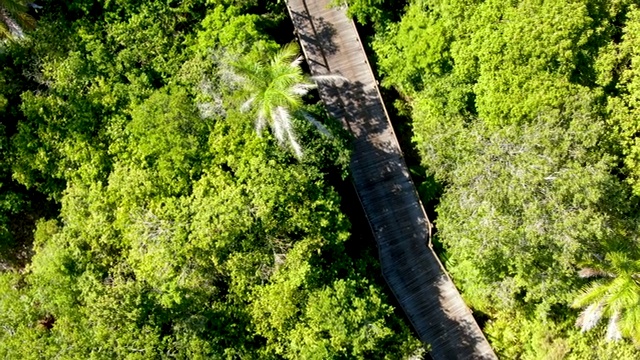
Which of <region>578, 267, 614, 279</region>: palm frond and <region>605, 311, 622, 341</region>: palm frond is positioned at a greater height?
<region>578, 267, 614, 279</region>: palm frond

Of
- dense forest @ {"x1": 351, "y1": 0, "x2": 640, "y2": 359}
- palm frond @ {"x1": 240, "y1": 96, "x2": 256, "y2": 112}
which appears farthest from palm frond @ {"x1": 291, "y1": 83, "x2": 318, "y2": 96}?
dense forest @ {"x1": 351, "y1": 0, "x2": 640, "y2": 359}

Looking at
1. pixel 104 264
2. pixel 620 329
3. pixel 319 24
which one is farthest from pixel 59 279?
pixel 620 329

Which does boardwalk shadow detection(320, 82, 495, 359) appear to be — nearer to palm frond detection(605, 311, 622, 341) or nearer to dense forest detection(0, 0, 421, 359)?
dense forest detection(0, 0, 421, 359)

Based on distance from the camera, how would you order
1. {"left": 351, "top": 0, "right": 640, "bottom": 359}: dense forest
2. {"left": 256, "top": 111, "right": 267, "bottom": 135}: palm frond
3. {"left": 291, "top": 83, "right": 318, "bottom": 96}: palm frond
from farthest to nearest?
1. {"left": 256, "top": 111, "right": 267, "bottom": 135}: palm frond
2. {"left": 291, "top": 83, "right": 318, "bottom": 96}: palm frond
3. {"left": 351, "top": 0, "right": 640, "bottom": 359}: dense forest

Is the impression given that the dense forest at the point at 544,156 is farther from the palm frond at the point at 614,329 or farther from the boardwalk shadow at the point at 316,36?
the boardwalk shadow at the point at 316,36

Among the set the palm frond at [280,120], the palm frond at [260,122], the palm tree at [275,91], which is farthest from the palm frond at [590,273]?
the palm frond at [260,122]
